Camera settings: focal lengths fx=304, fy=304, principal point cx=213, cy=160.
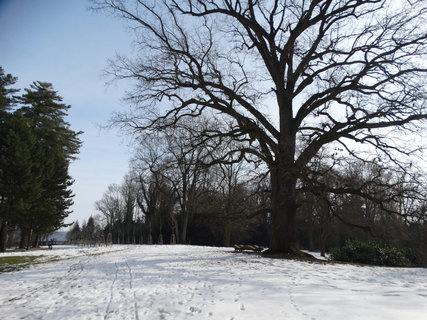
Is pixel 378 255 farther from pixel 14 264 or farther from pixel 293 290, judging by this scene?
pixel 14 264

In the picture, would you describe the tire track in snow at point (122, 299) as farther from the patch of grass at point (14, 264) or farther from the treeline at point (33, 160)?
the treeline at point (33, 160)

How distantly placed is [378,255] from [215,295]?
11.6m

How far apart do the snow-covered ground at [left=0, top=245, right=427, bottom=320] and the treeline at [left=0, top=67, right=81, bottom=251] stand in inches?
740

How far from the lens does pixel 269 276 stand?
8.24m

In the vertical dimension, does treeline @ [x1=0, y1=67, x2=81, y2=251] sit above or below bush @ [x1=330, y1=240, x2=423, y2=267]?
above

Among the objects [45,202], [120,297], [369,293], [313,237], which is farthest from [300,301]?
[313,237]

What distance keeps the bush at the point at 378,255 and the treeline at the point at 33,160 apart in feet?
79.4

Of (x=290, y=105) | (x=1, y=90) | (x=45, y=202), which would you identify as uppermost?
(x=1, y=90)

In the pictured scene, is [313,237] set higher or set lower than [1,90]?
lower

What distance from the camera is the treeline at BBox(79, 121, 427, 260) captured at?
1359 cm

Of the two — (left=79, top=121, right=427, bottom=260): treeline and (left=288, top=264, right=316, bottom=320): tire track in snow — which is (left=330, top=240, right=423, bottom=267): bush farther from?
(left=288, top=264, right=316, bottom=320): tire track in snow

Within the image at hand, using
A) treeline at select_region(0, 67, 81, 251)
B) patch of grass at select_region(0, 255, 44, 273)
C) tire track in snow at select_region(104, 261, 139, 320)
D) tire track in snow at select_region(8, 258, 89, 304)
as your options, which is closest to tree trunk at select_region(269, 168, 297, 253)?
tire track in snow at select_region(104, 261, 139, 320)

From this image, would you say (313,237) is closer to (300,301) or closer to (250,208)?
(250,208)

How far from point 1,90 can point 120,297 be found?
95.2 ft
